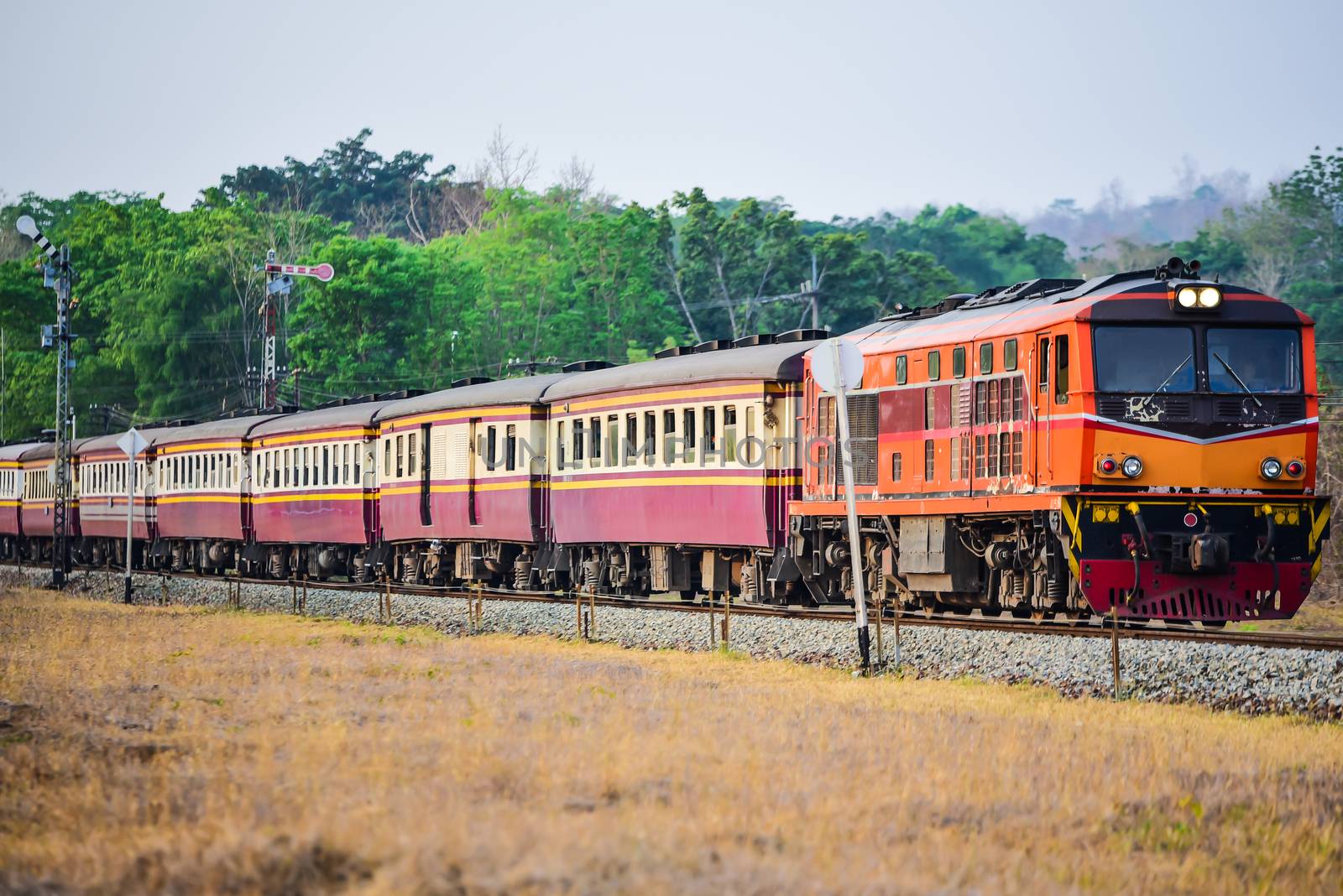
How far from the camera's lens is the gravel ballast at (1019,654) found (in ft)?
52.0

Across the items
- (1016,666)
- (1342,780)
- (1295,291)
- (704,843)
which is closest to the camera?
(704,843)

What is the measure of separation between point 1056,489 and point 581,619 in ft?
28.8

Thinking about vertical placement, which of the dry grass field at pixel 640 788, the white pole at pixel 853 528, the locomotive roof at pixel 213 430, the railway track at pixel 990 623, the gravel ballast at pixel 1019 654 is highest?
the locomotive roof at pixel 213 430

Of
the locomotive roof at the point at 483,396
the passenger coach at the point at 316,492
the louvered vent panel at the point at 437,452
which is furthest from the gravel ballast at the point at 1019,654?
the passenger coach at the point at 316,492

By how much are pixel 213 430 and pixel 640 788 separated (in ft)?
127

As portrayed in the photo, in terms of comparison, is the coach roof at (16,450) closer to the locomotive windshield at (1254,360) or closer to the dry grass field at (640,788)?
the dry grass field at (640,788)

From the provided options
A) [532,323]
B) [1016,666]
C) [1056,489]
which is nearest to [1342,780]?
[1016,666]

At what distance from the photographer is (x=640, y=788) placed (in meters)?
11.3

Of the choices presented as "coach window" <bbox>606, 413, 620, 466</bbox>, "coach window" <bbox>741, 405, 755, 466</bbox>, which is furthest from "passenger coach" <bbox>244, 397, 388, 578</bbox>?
"coach window" <bbox>741, 405, 755, 466</bbox>

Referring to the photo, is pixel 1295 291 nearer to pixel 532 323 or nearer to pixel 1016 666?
pixel 532 323

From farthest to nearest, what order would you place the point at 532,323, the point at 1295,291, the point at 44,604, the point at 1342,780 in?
1. the point at 532,323
2. the point at 1295,291
3. the point at 44,604
4. the point at 1342,780

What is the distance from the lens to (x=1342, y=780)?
12.1 meters

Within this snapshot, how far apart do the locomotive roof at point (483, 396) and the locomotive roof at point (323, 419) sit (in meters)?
1.23

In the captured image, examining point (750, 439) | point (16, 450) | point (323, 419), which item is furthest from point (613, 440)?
point (16, 450)
